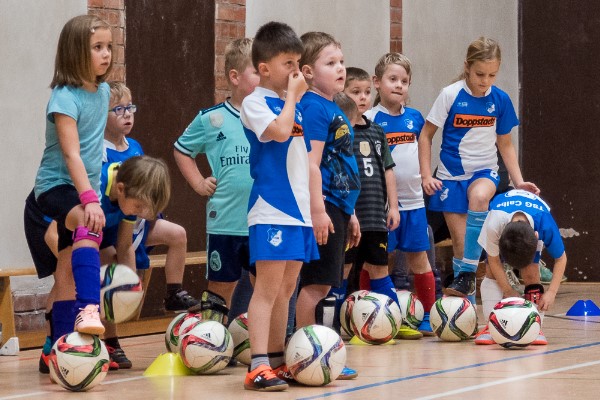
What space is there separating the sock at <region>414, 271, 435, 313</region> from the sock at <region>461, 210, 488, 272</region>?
0.31 meters

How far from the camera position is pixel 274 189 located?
5477 millimetres

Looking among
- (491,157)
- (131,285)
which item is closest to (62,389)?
(131,285)

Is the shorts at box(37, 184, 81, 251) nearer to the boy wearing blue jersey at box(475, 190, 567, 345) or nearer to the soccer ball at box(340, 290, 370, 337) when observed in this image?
the soccer ball at box(340, 290, 370, 337)

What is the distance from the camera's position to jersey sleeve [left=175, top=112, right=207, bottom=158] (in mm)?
6875

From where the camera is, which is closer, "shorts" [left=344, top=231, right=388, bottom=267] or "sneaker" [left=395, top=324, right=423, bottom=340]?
"shorts" [left=344, top=231, right=388, bottom=267]

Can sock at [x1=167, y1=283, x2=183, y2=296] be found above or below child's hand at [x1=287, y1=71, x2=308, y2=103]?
below

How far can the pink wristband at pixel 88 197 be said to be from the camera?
5.75 m

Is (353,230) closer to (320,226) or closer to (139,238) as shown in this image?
(320,226)

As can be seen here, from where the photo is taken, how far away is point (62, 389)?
5.76 m

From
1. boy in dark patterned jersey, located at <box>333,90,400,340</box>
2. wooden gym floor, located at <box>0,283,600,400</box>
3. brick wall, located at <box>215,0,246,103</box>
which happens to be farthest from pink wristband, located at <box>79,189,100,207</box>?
brick wall, located at <box>215,0,246,103</box>

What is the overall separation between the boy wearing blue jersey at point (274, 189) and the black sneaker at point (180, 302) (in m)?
1.13

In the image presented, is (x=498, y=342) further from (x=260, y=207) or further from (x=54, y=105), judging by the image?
(x=54, y=105)

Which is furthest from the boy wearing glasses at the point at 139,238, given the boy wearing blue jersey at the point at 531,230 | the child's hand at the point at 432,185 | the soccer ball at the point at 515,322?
the child's hand at the point at 432,185

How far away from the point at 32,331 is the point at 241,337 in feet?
6.97
